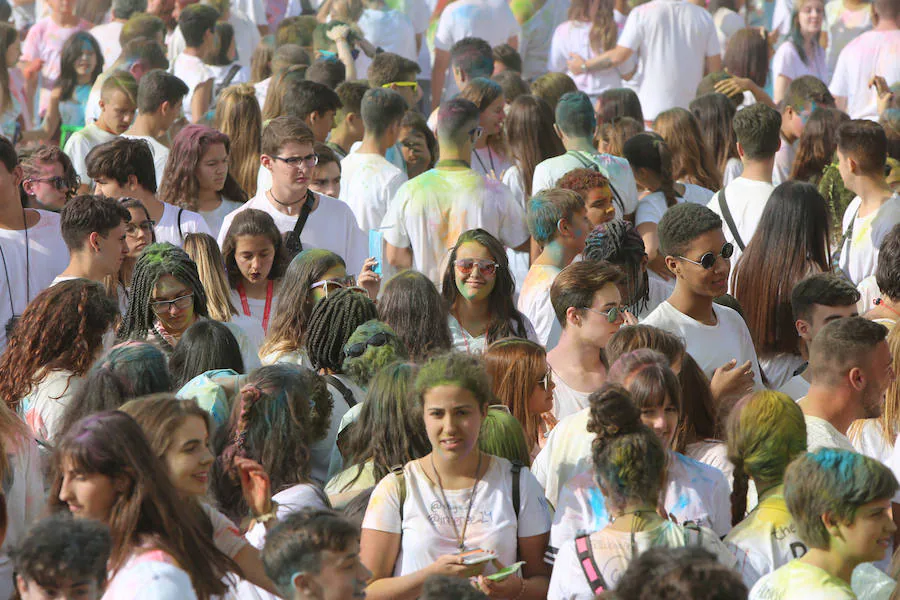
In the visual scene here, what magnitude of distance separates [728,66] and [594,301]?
6.59m

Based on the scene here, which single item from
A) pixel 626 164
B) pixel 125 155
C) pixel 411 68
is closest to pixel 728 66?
pixel 411 68

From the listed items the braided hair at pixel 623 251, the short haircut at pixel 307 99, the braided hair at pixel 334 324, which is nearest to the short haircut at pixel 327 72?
the short haircut at pixel 307 99

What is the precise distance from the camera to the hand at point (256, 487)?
13.9 feet

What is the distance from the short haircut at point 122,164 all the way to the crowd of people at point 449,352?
0.01 m

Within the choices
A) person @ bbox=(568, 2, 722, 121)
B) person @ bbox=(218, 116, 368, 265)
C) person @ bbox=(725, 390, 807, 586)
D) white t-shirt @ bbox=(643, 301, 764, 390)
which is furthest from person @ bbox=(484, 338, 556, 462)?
person @ bbox=(568, 2, 722, 121)

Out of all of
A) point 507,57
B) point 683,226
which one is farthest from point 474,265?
point 507,57

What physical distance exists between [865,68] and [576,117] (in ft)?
14.0

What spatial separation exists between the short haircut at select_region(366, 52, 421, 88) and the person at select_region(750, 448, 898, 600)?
7.38m

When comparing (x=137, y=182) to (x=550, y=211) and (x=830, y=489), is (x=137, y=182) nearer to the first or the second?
(x=550, y=211)

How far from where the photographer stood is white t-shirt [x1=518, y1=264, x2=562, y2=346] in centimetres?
703

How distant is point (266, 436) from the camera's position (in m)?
4.60

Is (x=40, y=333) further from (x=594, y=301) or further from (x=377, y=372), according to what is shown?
(x=594, y=301)

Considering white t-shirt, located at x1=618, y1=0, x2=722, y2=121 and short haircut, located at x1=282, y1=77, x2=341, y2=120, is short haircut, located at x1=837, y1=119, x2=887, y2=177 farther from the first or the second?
white t-shirt, located at x1=618, y1=0, x2=722, y2=121

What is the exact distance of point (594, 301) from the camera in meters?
6.01
